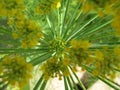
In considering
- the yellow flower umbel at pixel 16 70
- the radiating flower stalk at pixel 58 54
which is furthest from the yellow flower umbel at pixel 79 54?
the yellow flower umbel at pixel 16 70

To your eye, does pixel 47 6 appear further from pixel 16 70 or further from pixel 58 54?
pixel 16 70

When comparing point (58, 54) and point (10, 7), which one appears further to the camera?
point (58, 54)

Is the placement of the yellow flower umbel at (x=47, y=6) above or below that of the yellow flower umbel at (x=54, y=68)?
above

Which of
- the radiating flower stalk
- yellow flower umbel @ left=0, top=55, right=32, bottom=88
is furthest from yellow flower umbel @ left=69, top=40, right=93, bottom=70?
yellow flower umbel @ left=0, top=55, right=32, bottom=88

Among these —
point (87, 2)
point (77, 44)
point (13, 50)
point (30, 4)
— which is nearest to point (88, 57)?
point (77, 44)

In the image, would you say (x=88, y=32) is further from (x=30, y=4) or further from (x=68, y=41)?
(x=30, y=4)

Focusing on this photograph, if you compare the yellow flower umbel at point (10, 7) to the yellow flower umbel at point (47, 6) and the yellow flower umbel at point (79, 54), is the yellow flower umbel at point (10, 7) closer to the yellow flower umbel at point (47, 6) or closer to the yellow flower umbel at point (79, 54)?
the yellow flower umbel at point (47, 6)

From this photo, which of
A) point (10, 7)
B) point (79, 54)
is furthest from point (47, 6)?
point (79, 54)

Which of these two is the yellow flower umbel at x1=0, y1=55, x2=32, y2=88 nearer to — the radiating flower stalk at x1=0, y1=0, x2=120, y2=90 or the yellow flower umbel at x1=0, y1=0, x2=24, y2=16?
the radiating flower stalk at x1=0, y1=0, x2=120, y2=90
